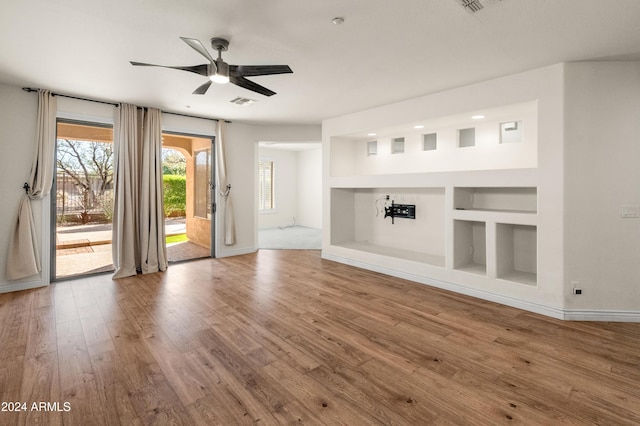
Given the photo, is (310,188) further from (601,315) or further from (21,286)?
(601,315)

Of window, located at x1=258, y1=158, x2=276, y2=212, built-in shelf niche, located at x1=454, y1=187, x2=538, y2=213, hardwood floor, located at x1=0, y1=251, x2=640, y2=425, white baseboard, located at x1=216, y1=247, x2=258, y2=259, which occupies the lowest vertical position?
hardwood floor, located at x1=0, y1=251, x2=640, y2=425

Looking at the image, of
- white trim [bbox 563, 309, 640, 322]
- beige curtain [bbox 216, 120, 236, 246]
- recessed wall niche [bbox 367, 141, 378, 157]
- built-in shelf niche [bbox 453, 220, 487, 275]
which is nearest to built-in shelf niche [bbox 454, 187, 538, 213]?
built-in shelf niche [bbox 453, 220, 487, 275]

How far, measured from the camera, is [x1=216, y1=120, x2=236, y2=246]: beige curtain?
6316mm

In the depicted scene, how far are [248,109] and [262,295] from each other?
10.6 feet

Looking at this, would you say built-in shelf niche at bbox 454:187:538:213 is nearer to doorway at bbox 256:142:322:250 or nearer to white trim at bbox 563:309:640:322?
white trim at bbox 563:309:640:322

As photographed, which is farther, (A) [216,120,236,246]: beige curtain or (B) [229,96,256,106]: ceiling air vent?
(A) [216,120,236,246]: beige curtain

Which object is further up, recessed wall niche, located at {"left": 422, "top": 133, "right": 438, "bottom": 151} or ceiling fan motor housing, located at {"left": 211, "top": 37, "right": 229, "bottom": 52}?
ceiling fan motor housing, located at {"left": 211, "top": 37, "right": 229, "bottom": 52}

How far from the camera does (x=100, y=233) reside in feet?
17.5

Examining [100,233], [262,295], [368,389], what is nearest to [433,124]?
[262,295]

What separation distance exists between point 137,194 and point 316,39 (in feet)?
13.4

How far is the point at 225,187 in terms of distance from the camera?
253 inches

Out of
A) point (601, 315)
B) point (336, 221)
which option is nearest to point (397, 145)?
point (336, 221)

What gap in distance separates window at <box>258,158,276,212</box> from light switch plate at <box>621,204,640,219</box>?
8.83 m

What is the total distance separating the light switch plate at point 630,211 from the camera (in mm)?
3273
